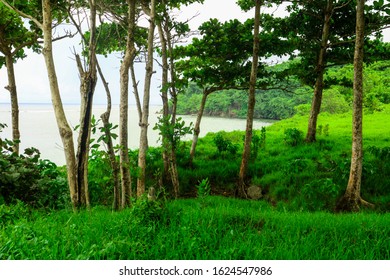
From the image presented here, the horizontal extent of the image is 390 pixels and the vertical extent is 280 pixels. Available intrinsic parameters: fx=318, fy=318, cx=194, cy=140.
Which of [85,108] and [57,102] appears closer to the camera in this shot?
[57,102]

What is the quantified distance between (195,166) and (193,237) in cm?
706

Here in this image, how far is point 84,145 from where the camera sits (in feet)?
18.4

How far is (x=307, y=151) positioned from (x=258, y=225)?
7.20 meters

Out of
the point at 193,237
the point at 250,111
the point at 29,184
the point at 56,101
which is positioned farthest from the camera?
the point at 250,111

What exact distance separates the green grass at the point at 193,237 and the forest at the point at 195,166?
0.02 meters

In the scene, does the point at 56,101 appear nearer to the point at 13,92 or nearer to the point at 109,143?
the point at 109,143

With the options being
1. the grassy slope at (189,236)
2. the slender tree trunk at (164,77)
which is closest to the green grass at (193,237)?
the grassy slope at (189,236)

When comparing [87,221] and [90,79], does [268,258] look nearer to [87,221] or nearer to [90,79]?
[87,221]

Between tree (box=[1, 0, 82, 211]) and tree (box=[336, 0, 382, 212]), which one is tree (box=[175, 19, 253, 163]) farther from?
tree (box=[1, 0, 82, 211])

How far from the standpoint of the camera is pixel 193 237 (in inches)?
143

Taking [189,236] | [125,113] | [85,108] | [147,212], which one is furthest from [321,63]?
[189,236]

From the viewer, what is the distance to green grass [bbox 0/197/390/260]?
11.0 feet

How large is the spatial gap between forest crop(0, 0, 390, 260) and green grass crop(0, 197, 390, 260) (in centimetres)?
2

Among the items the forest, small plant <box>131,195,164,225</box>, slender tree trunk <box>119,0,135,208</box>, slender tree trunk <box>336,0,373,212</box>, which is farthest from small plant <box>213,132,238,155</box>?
small plant <box>131,195,164,225</box>
